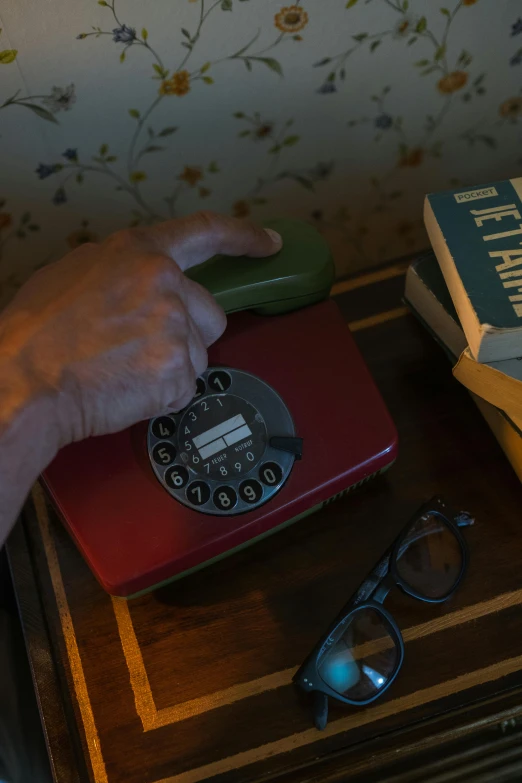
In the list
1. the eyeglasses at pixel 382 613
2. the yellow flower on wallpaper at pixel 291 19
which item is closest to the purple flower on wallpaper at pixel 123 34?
the yellow flower on wallpaper at pixel 291 19

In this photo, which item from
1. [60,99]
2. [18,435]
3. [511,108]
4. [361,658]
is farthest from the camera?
[511,108]

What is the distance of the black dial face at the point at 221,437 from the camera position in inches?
27.0

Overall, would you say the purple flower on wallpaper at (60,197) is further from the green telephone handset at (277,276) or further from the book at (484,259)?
the book at (484,259)

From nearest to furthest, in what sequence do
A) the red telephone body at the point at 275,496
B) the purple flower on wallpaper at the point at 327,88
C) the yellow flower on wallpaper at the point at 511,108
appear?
1. the red telephone body at the point at 275,496
2. the purple flower on wallpaper at the point at 327,88
3. the yellow flower on wallpaper at the point at 511,108

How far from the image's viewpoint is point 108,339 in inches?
22.8

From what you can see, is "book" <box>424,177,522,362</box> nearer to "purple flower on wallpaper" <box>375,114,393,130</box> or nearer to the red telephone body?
the red telephone body

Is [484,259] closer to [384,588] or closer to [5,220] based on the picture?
[384,588]

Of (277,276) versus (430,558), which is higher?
(277,276)

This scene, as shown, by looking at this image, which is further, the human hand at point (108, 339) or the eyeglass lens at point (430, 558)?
the eyeglass lens at point (430, 558)

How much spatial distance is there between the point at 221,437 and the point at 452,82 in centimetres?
60

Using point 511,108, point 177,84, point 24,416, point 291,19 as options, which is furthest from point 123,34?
point 511,108

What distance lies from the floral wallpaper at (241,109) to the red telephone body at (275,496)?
0.96 ft

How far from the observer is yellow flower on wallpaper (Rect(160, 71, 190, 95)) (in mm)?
797

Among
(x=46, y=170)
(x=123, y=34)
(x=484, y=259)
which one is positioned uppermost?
(x=123, y=34)
